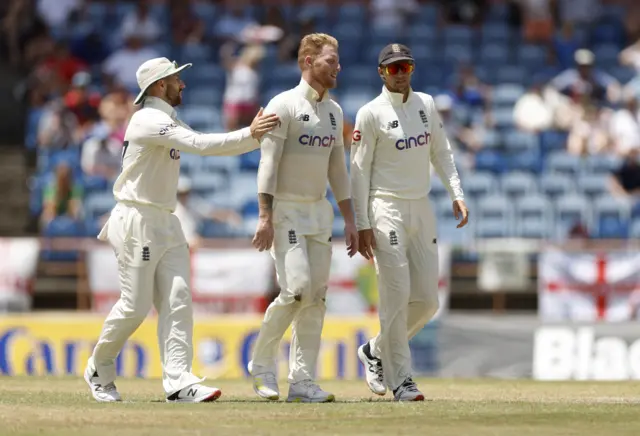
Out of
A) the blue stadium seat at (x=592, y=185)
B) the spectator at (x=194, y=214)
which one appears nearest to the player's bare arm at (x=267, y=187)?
the spectator at (x=194, y=214)

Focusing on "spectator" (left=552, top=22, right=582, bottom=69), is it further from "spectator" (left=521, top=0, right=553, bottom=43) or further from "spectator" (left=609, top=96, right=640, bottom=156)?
"spectator" (left=609, top=96, right=640, bottom=156)

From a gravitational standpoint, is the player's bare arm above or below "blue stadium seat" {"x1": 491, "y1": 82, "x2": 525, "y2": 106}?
below

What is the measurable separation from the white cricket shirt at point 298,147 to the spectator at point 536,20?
13.8 metres

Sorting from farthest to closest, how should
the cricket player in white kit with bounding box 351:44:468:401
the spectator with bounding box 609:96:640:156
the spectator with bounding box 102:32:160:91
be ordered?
the spectator with bounding box 102:32:160:91, the spectator with bounding box 609:96:640:156, the cricket player in white kit with bounding box 351:44:468:401

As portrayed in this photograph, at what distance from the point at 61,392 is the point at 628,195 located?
10803 mm

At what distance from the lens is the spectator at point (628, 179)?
64.7 feet

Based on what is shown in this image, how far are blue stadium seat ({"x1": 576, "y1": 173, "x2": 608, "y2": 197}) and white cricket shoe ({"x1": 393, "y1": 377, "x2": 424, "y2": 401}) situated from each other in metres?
10.5

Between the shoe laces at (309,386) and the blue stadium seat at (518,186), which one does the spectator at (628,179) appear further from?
the shoe laces at (309,386)

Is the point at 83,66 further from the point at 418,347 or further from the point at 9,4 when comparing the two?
the point at 418,347

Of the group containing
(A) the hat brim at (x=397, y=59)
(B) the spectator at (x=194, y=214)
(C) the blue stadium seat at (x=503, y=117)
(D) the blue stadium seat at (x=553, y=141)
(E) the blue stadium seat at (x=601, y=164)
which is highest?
(C) the blue stadium seat at (x=503, y=117)

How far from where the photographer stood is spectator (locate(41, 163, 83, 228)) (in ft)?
62.7

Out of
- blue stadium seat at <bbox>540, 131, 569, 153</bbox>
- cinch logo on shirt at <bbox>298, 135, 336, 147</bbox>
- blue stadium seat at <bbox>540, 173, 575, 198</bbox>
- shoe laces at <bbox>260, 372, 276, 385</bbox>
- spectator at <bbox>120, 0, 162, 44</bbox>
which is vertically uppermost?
spectator at <bbox>120, 0, 162, 44</bbox>

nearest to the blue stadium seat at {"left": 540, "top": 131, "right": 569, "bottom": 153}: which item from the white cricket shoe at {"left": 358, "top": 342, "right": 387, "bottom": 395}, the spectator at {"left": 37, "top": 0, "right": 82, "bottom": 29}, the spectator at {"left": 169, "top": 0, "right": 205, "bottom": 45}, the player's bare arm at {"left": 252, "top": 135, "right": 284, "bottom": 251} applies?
the spectator at {"left": 169, "top": 0, "right": 205, "bottom": 45}

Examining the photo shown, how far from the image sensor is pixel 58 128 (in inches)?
829
